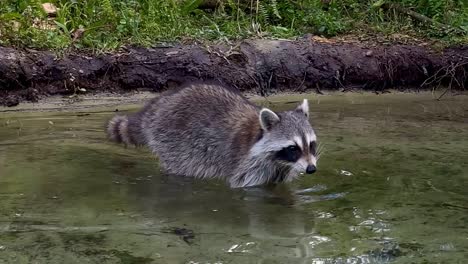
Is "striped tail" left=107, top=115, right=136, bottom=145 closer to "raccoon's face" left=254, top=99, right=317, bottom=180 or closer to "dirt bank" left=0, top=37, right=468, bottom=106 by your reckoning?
"raccoon's face" left=254, top=99, right=317, bottom=180

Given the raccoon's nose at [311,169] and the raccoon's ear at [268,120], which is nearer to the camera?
the raccoon's nose at [311,169]

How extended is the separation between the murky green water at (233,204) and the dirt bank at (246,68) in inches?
29.2

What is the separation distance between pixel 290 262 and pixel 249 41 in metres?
4.95

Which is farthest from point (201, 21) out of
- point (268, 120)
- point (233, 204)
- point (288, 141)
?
point (233, 204)

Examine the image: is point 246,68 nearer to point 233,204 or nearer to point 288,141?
point 288,141

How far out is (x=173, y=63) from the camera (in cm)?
782

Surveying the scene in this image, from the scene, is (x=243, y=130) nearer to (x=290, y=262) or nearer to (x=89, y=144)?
(x=89, y=144)

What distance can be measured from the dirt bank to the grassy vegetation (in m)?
0.21

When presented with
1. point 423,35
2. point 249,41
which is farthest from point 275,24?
point 423,35

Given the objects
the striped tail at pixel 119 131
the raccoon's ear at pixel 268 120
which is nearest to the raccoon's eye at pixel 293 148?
the raccoon's ear at pixel 268 120

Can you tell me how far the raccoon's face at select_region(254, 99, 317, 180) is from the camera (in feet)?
16.5

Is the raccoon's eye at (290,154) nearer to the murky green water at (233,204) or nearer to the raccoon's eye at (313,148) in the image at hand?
the raccoon's eye at (313,148)

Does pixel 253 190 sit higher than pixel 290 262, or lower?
lower

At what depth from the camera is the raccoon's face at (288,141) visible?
16.5 ft
